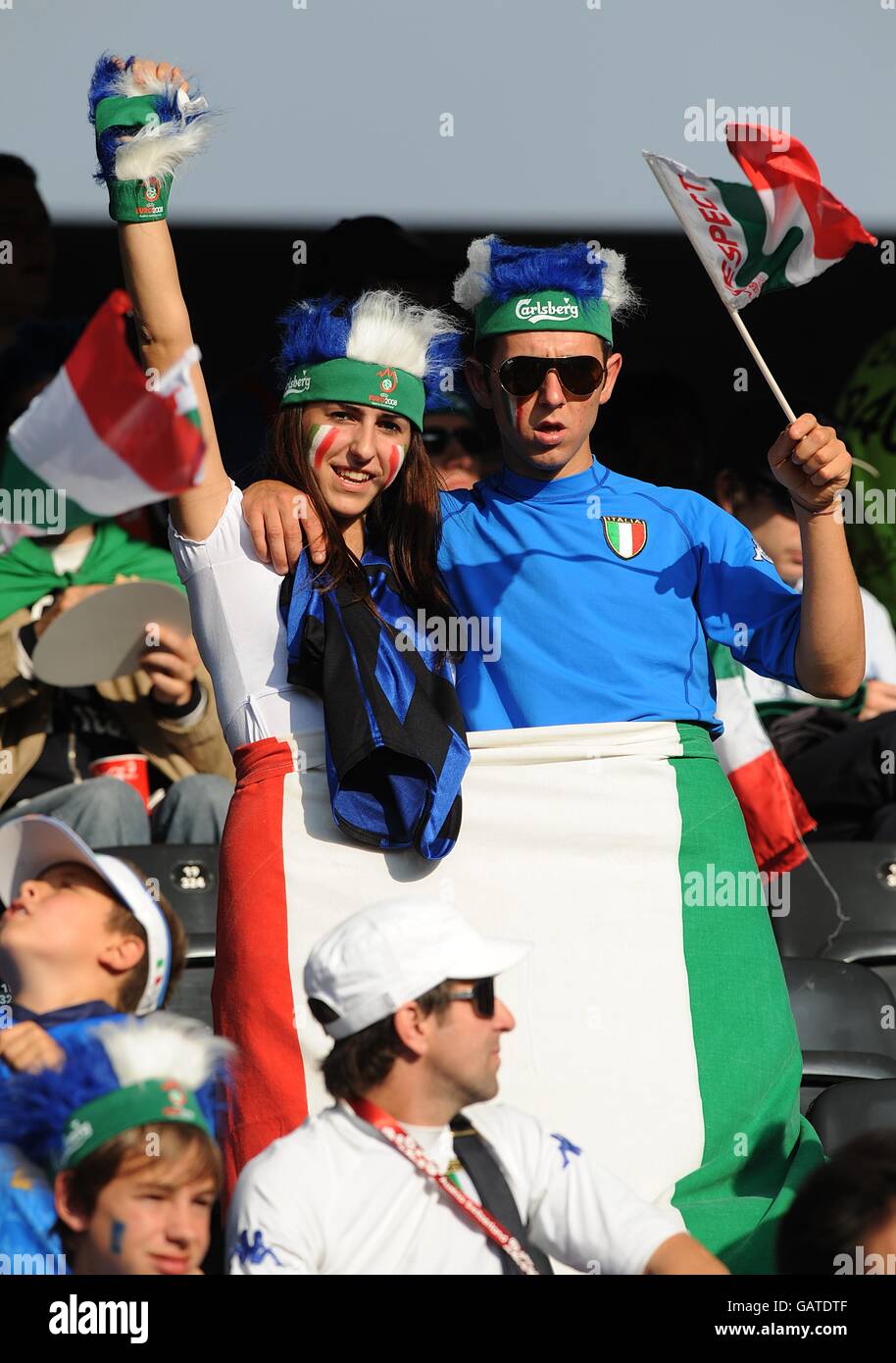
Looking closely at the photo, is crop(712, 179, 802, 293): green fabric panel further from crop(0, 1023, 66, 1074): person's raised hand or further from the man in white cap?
crop(0, 1023, 66, 1074): person's raised hand

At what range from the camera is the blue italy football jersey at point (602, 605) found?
3.11m

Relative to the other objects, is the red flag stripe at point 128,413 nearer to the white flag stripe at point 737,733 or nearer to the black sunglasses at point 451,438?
the white flag stripe at point 737,733

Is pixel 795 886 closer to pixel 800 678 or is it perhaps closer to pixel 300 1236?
pixel 800 678

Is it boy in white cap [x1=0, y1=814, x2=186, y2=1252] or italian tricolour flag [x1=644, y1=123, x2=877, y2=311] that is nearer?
boy in white cap [x1=0, y1=814, x2=186, y2=1252]

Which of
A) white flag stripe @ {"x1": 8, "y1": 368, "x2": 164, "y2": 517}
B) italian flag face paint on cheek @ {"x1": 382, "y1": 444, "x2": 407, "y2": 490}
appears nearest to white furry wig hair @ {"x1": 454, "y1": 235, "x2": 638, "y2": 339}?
italian flag face paint on cheek @ {"x1": 382, "y1": 444, "x2": 407, "y2": 490}

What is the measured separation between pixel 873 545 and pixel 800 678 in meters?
2.97

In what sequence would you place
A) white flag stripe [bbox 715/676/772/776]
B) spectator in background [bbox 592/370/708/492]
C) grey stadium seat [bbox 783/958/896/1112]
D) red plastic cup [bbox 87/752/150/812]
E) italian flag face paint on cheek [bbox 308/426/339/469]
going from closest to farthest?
1. italian flag face paint on cheek [bbox 308/426/339/469]
2. grey stadium seat [bbox 783/958/896/1112]
3. white flag stripe [bbox 715/676/772/776]
4. red plastic cup [bbox 87/752/150/812]
5. spectator in background [bbox 592/370/708/492]

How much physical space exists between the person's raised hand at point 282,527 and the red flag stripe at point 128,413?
80 cm

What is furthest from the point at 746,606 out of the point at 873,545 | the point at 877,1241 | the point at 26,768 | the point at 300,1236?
the point at 873,545

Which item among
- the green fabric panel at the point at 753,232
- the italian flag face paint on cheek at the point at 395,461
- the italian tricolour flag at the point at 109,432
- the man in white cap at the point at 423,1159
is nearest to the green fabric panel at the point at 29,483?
the italian tricolour flag at the point at 109,432

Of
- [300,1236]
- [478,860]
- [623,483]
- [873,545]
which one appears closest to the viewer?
[300,1236]

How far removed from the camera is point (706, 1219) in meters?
2.81

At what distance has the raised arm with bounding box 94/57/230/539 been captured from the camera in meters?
2.90

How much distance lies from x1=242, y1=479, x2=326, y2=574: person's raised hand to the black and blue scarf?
0.04 metres
